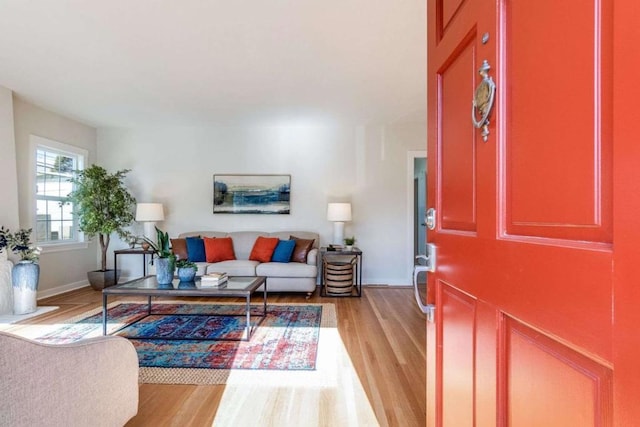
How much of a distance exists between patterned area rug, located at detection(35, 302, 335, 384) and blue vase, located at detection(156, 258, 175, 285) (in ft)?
1.48

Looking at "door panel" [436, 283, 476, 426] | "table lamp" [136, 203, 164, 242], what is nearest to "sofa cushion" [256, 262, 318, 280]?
"table lamp" [136, 203, 164, 242]

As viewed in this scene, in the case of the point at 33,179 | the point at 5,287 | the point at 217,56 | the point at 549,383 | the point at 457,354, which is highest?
the point at 217,56

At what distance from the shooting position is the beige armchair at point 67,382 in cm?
97

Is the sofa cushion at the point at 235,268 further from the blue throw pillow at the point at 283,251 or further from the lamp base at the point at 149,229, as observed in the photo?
the lamp base at the point at 149,229

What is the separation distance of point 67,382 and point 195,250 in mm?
3566

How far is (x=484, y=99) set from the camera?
725mm

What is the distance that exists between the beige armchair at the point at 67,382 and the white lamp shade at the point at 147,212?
3.75m

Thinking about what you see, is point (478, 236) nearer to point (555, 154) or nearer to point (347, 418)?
point (555, 154)

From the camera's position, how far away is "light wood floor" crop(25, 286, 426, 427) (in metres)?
1.77

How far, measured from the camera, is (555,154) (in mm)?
530

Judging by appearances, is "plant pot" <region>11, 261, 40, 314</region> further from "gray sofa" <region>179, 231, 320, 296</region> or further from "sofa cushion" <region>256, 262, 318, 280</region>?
"sofa cushion" <region>256, 262, 318, 280</region>

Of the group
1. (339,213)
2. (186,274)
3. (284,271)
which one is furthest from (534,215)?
(339,213)

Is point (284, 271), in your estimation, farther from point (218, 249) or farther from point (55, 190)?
point (55, 190)

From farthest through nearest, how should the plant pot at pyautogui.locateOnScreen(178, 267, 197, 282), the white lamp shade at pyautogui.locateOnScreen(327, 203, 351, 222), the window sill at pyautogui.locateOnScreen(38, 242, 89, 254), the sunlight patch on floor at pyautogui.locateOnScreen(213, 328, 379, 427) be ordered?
the white lamp shade at pyautogui.locateOnScreen(327, 203, 351, 222)
the window sill at pyautogui.locateOnScreen(38, 242, 89, 254)
the plant pot at pyautogui.locateOnScreen(178, 267, 197, 282)
the sunlight patch on floor at pyautogui.locateOnScreen(213, 328, 379, 427)
